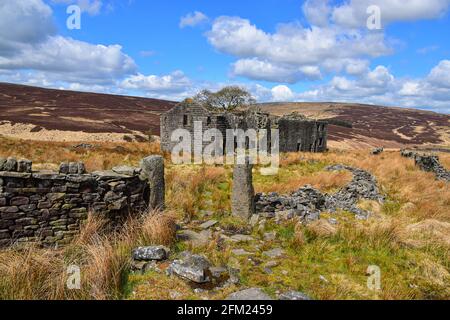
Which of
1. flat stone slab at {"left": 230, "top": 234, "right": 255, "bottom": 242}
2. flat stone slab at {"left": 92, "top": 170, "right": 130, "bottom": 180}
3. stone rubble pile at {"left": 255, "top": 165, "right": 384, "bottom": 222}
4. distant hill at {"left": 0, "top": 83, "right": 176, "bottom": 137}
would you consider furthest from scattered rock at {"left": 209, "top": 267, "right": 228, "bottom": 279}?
distant hill at {"left": 0, "top": 83, "right": 176, "bottom": 137}

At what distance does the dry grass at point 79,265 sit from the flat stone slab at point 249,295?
1.58 meters

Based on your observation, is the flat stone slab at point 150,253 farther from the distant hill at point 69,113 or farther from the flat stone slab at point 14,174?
the distant hill at point 69,113

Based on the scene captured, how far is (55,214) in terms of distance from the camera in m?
6.25

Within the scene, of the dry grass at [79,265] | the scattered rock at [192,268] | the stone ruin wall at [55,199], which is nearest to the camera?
the dry grass at [79,265]

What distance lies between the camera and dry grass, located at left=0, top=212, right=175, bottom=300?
14.8ft

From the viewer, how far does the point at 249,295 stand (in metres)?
4.84

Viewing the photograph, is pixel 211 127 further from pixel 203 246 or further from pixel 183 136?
pixel 203 246

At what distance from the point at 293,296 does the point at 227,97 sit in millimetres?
49485

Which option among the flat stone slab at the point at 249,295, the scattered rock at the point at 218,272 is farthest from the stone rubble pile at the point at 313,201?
the flat stone slab at the point at 249,295

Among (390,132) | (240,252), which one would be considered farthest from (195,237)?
(390,132)

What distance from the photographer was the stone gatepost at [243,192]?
8883 mm

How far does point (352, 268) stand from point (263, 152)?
20048mm
